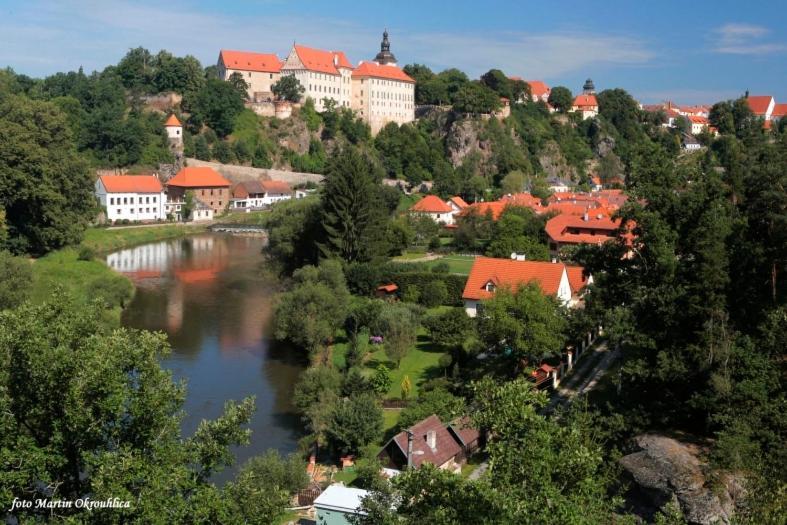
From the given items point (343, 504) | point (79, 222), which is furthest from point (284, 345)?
point (79, 222)

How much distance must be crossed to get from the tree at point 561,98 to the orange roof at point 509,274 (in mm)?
59524

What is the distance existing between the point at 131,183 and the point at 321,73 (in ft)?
73.8

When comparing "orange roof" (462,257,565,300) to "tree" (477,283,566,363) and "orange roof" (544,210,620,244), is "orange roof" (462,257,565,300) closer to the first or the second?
"tree" (477,283,566,363)

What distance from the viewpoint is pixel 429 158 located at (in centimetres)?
6506

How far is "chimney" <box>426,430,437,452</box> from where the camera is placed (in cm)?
1495

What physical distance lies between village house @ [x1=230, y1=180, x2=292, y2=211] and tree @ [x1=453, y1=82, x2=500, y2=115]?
1873 centimetres

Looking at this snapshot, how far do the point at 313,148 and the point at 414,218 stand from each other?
23.3 m

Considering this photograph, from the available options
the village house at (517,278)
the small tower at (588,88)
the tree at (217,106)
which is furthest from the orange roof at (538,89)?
the village house at (517,278)

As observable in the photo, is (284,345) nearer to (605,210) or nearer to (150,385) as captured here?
(150,385)

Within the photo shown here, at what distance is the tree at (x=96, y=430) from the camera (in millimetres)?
7836

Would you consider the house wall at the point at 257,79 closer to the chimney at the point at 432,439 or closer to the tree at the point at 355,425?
the tree at the point at 355,425

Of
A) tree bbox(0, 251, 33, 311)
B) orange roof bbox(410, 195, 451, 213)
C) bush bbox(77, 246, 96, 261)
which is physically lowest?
bush bbox(77, 246, 96, 261)

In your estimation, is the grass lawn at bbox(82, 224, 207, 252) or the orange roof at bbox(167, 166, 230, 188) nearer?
the grass lawn at bbox(82, 224, 207, 252)

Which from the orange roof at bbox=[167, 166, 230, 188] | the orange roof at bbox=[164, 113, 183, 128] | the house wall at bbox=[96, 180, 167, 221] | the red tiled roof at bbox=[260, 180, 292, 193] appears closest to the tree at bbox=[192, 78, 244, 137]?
the orange roof at bbox=[164, 113, 183, 128]
